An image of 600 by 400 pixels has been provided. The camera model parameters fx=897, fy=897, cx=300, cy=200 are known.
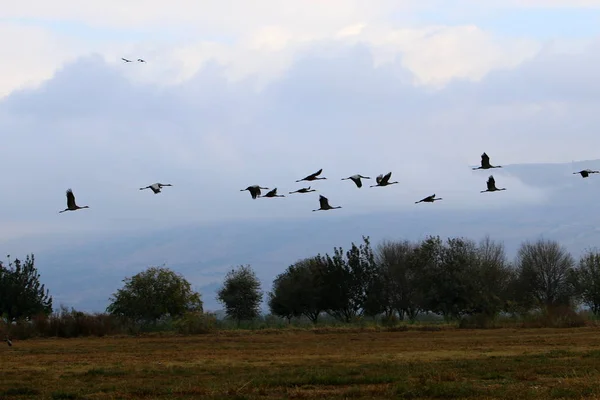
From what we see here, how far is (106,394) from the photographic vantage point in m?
21.5

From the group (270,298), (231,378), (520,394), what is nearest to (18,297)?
(270,298)

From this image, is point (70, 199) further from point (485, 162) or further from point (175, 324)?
point (175, 324)

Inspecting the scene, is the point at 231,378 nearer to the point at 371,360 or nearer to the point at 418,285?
the point at 371,360

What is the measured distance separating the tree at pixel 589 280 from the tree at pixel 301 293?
1091 inches

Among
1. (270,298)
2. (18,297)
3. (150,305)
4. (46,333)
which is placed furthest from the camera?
(270,298)

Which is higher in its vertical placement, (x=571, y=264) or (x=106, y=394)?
(x=571, y=264)

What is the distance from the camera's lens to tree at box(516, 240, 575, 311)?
329ft

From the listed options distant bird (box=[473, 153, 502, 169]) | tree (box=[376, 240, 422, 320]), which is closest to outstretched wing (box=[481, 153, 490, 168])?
distant bird (box=[473, 153, 502, 169])

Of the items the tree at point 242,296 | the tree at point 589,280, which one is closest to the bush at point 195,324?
the tree at point 242,296

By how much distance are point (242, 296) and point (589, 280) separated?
37.7 metres

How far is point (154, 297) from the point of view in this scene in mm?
69562

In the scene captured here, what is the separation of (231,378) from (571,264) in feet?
282

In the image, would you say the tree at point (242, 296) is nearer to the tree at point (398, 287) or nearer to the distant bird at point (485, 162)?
the tree at point (398, 287)

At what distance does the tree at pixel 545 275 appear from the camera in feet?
329
